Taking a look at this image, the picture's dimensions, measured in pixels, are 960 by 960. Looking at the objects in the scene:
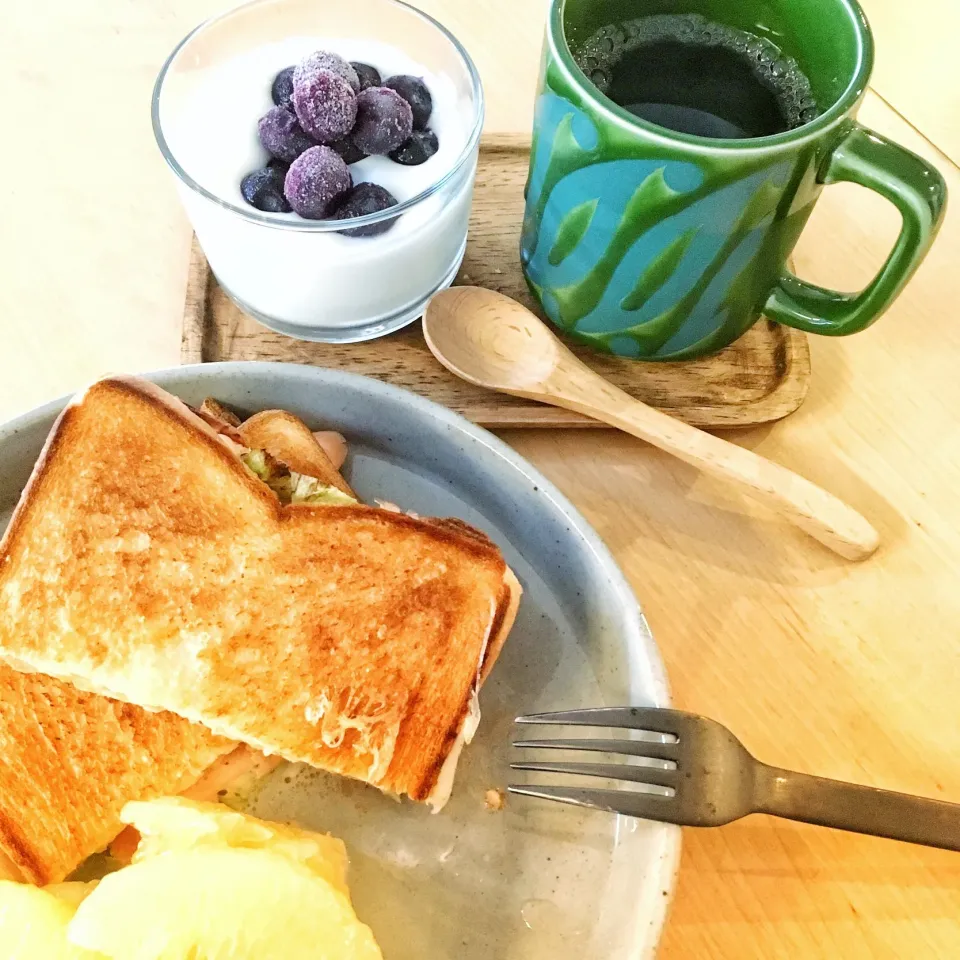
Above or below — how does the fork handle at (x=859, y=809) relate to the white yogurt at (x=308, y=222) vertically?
below

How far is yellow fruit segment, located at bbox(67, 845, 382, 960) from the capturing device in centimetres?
54

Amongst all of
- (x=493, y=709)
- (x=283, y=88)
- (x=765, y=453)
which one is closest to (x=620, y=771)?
(x=493, y=709)

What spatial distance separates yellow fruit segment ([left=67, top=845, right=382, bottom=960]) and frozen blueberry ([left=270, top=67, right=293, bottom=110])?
0.67 m

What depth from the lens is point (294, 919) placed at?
1.85ft

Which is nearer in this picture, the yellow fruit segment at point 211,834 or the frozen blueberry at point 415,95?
the yellow fruit segment at point 211,834

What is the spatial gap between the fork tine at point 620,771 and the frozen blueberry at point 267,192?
1.78 ft

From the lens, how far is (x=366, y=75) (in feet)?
2.76

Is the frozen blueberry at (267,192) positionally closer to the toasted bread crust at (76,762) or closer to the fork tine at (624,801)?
the toasted bread crust at (76,762)

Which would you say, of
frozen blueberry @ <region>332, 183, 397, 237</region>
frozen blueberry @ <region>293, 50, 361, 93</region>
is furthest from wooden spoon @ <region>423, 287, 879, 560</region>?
frozen blueberry @ <region>293, 50, 361, 93</region>

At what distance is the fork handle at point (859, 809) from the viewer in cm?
59

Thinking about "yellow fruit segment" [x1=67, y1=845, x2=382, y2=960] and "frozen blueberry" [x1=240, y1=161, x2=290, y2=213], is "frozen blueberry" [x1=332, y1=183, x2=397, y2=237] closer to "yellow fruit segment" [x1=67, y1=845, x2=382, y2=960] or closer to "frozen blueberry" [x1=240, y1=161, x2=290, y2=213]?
"frozen blueberry" [x1=240, y1=161, x2=290, y2=213]

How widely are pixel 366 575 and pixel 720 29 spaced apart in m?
0.60

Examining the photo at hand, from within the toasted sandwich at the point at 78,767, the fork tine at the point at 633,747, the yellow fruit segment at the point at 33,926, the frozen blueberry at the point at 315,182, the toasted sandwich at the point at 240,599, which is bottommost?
the toasted sandwich at the point at 78,767

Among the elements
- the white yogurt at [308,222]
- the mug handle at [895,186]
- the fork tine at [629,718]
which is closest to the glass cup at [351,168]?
the white yogurt at [308,222]
